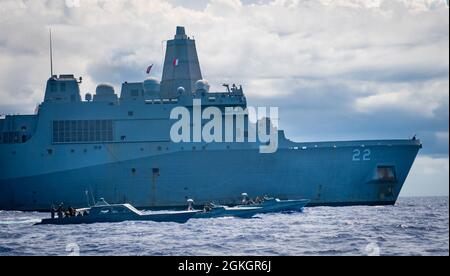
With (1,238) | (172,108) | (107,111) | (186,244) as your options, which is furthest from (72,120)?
(186,244)

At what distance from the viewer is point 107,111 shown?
177 ft

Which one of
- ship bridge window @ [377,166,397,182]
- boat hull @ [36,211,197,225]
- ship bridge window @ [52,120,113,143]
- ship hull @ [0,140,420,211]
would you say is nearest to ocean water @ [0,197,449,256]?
boat hull @ [36,211,197,225]

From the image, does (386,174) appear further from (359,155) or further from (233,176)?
(233,176)

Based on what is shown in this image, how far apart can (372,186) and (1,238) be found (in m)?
28.3

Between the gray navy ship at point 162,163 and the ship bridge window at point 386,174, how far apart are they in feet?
0.23

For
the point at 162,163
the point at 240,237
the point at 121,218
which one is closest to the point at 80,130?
the point at 162,163

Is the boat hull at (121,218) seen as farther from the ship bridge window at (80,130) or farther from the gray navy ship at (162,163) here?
the ship bridge window at (80,130)

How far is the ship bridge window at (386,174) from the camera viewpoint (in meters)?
52.8

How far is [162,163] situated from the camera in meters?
52.4

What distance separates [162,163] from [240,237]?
76.2ft

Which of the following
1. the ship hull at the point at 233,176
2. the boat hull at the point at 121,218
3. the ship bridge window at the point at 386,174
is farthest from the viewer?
the ship bridge window at the point at 386,174

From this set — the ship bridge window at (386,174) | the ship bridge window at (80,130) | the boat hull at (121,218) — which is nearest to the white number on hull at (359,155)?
the ship bridge window at (386,174)
